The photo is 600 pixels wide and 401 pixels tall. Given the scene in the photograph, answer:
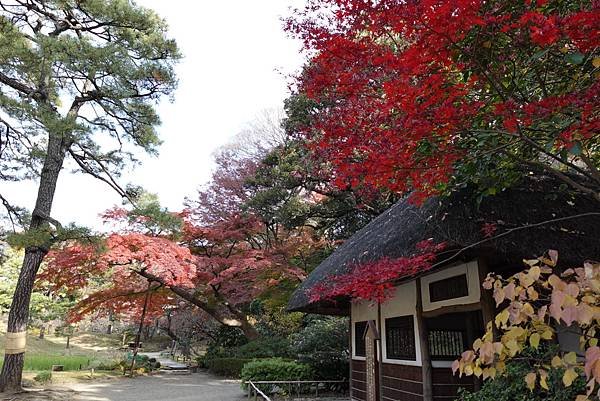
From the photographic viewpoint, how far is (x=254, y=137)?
19.1m

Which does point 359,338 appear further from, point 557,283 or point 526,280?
point 557,283

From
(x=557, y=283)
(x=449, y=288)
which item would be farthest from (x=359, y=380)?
(x=557, y=283)

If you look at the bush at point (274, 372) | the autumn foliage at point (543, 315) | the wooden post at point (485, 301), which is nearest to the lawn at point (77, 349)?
the bush at point (274, 372)

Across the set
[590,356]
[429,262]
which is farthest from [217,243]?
[590,356]

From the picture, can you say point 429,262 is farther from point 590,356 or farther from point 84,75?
point 84,75

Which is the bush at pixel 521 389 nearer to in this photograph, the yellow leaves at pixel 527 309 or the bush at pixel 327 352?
the yellow leaves at pixel 527 309

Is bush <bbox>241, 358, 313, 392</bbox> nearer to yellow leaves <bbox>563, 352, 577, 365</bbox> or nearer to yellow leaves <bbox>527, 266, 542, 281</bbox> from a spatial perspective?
yellow leaves <bbox>563, 352, 577, 365</bbox>

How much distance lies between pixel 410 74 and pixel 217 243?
13.1 metres

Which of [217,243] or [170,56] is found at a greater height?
[170,56]

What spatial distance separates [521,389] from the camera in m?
3.82

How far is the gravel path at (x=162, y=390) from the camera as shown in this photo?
10.0 meters

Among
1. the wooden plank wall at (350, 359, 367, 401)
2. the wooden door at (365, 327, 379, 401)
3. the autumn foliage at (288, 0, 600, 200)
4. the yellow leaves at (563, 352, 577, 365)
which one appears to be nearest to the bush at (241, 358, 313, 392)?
the wooden plank wall at (350, 359, 367, 401)

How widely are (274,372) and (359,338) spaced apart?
3.07m

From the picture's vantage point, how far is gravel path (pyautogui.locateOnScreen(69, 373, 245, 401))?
10.0 meters
